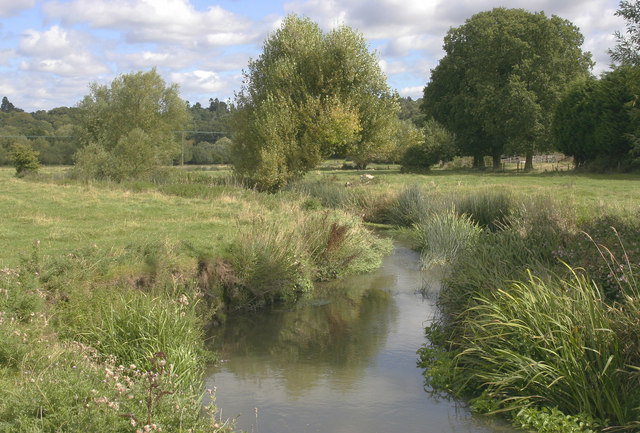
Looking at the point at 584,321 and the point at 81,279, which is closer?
the point at 584,321

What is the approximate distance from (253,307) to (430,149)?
44353 mm

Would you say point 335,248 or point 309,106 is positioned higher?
point 309,106

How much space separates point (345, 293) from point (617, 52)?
8.10 m

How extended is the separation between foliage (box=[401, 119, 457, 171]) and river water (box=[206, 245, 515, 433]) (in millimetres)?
41531

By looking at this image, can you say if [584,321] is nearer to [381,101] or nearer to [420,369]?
[420,369]

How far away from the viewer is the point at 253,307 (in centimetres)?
1312

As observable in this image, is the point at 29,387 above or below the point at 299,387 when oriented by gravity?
above

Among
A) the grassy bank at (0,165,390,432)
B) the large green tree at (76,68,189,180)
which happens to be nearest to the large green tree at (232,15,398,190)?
the grassy bank at (0,165,390,432)

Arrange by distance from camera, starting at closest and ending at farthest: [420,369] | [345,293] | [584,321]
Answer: [584,321]
[420,369]
[345,293]

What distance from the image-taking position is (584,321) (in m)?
7.54

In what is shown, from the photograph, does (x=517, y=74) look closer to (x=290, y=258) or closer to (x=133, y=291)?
(x=290, y=258)

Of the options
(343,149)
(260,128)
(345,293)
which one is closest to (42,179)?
(260,128)

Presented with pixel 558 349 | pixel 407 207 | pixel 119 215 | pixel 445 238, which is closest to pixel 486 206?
pixel 407 207

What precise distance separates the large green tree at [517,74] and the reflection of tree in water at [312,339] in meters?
40.5
